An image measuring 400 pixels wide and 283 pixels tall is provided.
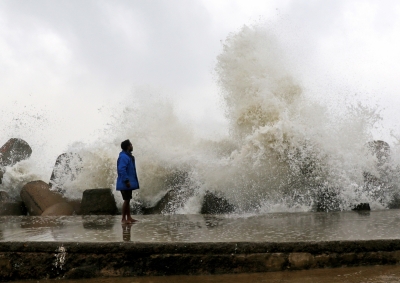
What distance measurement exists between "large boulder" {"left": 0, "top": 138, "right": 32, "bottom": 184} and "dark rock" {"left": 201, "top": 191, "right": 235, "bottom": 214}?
7400 mm

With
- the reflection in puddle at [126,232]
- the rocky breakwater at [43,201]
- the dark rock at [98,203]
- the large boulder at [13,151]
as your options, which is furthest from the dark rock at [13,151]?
the reflection in puddle at [126,232]

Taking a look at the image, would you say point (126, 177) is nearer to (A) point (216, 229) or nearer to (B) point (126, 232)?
(B) point (126, 232)

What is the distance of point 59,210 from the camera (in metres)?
8.67

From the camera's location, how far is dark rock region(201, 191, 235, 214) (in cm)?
794

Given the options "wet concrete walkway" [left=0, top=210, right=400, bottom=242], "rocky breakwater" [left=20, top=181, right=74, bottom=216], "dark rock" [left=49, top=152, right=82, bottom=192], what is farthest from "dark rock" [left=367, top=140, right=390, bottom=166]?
"dark rock" [left=49, top=152, right=82, bottom=192]

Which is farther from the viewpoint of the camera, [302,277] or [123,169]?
[123,169]

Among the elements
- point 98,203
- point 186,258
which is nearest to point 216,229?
point 186,258

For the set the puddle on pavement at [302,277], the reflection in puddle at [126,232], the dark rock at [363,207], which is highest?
the dark rock at [363,207]

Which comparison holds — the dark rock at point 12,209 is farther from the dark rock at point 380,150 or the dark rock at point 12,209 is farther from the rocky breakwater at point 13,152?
the dark rock at point 380,150

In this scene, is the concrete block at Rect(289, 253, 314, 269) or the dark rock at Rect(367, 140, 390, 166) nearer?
the concrete block at Rect(289, 253, 314, 269)

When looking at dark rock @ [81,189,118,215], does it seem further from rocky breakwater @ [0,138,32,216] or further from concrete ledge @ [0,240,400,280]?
rocky breakwater @ [0,138,32,216]

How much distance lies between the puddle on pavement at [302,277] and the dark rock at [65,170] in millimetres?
7121

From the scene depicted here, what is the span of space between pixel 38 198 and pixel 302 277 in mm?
6707

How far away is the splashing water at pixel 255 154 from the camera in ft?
27.7
